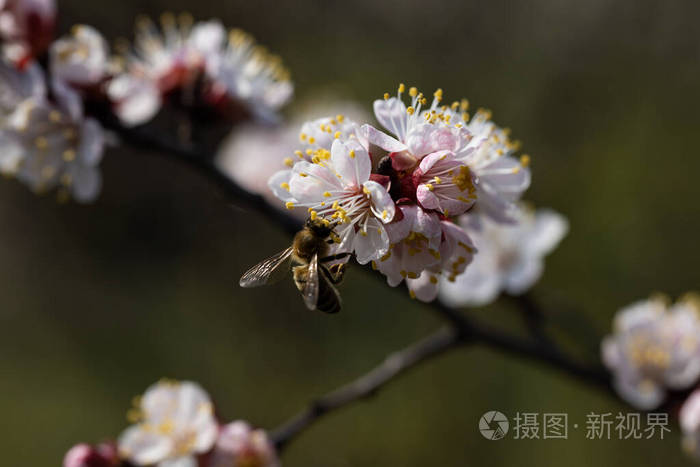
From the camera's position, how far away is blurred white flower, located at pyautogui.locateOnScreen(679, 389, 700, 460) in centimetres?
160

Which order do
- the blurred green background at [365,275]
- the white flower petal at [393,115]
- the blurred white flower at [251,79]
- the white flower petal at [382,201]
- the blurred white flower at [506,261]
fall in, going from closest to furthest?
the white flower petal at [382,201], the white flower petal at [393,115], the blurred white flower at [251,79], the blurred white flower at [506,261], the blurred green background at [365,275]

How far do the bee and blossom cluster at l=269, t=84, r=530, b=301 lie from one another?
3 centimetres

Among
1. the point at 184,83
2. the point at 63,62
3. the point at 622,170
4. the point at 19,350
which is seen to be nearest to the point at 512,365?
the point at 622,170

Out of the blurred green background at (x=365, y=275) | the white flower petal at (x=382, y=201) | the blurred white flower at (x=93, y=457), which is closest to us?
the white flower petal at (x=382, y=201)

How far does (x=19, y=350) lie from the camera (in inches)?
174

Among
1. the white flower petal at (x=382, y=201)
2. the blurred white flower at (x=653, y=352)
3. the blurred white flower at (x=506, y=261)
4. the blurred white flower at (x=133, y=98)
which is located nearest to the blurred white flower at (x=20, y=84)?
the blurred white flower at (x=133, y=98)

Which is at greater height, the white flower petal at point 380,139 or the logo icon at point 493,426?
the white flower petal at point 380,139

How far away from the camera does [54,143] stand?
5.40 ft

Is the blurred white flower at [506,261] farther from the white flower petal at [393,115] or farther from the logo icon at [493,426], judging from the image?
the white flower petal at [393,115]

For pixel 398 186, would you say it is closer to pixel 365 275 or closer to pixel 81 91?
pixel 81 91

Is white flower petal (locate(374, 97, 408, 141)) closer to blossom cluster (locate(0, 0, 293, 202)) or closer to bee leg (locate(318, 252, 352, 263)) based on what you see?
bee leg (locate(318, 252, 352, 263))

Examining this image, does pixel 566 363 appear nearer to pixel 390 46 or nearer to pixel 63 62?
pixel 63 62

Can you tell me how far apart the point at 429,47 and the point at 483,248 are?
3226mm

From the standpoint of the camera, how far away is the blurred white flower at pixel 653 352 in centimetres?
176
